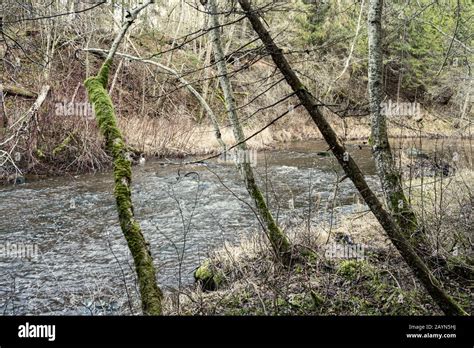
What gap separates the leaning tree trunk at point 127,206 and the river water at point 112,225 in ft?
1.69

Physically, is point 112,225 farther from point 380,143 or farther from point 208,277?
point 380,143

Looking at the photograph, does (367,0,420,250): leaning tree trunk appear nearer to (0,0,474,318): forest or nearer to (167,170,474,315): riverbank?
(0,0,474,318): forest

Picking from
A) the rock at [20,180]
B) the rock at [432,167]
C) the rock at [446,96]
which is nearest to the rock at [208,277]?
the rock at [432,167]

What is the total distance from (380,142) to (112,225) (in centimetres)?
620

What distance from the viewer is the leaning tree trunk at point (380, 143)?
17.1 feet

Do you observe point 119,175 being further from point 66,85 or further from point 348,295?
point 66,85

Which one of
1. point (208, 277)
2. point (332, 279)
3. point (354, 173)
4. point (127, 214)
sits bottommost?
point (208, 277)

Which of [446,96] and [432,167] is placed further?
[446,96]

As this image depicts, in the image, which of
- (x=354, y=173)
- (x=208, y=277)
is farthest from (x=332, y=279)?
(x=354, y=173)

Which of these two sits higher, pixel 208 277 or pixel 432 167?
pixel 432 167

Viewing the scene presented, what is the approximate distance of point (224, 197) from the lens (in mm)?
11812

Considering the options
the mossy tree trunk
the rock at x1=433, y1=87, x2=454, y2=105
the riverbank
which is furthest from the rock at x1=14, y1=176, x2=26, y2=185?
the rock at x1=433, y1=87, x2=454, y2=105
